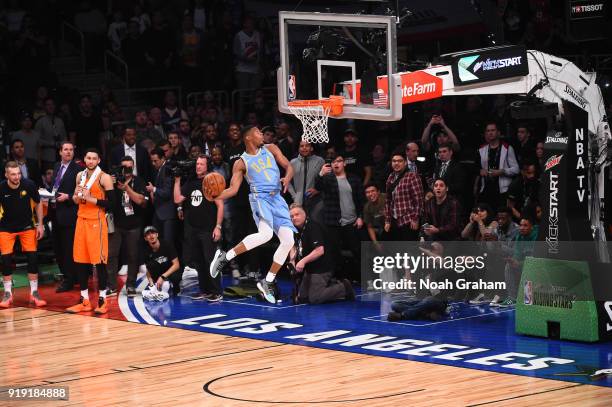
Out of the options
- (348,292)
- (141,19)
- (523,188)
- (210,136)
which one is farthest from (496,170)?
(141,19)

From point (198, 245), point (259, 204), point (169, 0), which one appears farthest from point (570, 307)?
point (169, 0)

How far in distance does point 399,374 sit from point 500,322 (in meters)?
2.95

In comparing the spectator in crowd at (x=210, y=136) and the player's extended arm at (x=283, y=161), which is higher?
the spectator in crowd at (x=210, y=136)

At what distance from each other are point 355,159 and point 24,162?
17.8 feet

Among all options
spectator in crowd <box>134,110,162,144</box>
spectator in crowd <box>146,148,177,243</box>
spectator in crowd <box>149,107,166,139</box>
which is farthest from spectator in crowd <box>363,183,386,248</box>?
spectator in crowd <box>149,107,166,139</box>

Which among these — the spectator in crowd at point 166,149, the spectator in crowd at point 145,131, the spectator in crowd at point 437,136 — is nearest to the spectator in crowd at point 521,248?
the spectator in crowd at point 437,136

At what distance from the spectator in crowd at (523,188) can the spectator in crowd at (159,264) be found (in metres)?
4.76

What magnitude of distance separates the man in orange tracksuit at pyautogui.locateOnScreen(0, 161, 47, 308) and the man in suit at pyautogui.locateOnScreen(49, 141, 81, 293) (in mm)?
416

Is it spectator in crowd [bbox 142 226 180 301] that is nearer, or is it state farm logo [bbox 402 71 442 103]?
state farm logo [bbox 402 71 442 103]

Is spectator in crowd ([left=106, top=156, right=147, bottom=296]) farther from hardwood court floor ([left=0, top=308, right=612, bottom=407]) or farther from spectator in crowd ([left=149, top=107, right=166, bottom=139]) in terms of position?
spectator in crowd ([left=149, top=107, right=166, bottom=139])

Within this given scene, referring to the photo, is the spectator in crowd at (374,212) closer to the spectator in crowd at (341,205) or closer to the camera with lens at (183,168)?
the spectator in crowd at (341,205)

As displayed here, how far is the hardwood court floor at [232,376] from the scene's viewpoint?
10.7 meters

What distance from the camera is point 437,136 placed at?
17297mm

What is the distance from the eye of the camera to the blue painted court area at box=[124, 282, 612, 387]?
12031mm
